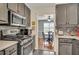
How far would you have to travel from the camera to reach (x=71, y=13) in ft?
5.32

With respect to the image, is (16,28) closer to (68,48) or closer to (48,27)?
(48,27)

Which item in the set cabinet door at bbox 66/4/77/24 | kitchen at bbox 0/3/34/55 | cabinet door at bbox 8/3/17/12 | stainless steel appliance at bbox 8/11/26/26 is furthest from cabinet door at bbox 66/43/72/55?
cabinet door at bbox 8/3/17/12

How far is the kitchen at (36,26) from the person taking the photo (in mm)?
1599

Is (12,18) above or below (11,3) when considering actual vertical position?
below

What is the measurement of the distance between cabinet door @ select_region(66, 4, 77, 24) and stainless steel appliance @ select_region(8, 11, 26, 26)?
55 cm

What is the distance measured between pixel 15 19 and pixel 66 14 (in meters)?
0.64

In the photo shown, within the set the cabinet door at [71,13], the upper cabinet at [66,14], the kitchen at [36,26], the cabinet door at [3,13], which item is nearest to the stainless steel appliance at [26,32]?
the kitchen at [36,26]

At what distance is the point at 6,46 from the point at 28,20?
41 cm

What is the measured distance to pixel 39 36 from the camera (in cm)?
167

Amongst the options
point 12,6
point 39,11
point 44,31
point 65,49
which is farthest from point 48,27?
point 12,6

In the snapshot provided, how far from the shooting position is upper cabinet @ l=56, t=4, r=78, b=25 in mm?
1598
